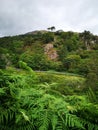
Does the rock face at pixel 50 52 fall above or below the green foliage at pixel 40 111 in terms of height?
below

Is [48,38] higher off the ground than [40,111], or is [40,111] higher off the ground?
[48,38]

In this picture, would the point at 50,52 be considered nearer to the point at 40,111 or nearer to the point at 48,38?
the point at 48,38

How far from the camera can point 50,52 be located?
100 meters

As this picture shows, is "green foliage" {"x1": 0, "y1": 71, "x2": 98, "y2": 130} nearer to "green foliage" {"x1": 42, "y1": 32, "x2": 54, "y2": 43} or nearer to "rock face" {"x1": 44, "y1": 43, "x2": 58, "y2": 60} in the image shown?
"rock face" {"x1": 44, "y1": 43, "x2": 58, "y2": 60}

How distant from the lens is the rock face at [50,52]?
96.6m

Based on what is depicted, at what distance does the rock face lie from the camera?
317 feet

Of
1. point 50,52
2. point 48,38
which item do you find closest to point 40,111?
point 50,52

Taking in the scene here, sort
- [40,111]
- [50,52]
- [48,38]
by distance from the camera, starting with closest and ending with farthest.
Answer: [40,111]
[50,52]
[48,38]

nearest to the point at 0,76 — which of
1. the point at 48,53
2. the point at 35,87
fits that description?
the point at 35,87

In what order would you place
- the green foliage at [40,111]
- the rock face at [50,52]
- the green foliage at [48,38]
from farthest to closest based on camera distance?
the green foliage at [48,38]
the rock face at [50,52]
the green foliage at [40,111]

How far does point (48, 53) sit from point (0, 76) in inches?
3876

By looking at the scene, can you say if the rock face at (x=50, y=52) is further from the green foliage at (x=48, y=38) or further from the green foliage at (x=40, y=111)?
the green foliage at (x=40, y=111)

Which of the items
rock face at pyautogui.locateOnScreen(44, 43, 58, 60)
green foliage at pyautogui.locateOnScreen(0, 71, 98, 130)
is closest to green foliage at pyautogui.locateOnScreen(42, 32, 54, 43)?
rock face at pyautogui.locateOnScreen(44, 43, 58, 60)

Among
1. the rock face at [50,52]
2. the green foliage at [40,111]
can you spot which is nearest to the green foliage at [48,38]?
the rock face at [50,52]
